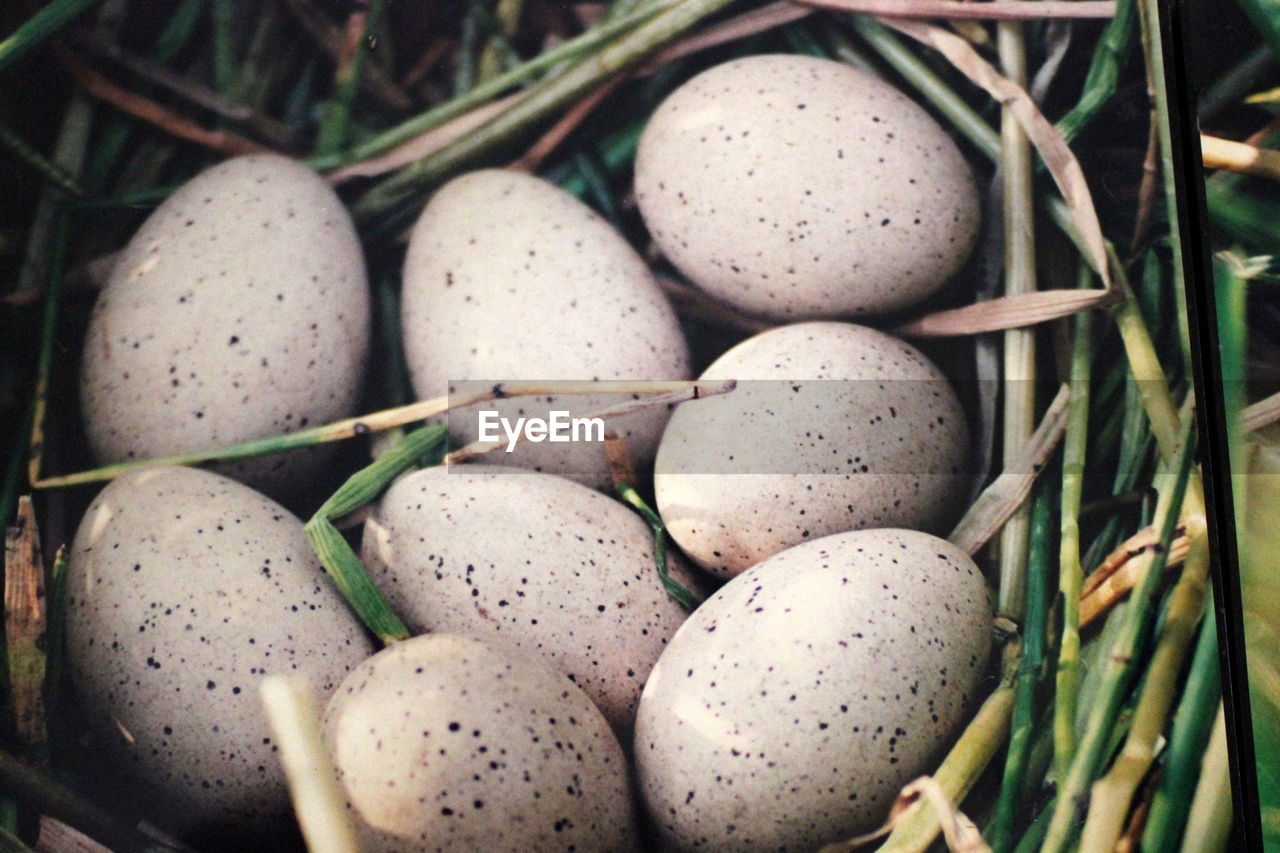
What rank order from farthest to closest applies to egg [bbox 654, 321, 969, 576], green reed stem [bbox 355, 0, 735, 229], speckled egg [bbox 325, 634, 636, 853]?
green reed stem [bbox 355, 0, 735, 229] → egg [bbox 654, 321, 969, 576] → speckled egg [bbox 325, 634, 636, 853]

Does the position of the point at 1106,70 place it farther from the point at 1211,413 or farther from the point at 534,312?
the point at 534,312

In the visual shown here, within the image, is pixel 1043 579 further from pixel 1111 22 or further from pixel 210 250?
pixel 210 250

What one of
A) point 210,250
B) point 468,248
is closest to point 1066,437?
point 468,248

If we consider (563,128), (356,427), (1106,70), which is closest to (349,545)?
(356,427)

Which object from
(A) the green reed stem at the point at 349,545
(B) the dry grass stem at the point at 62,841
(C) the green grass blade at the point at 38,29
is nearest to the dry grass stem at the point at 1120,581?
(A) the green reed stem at the point at 349,545

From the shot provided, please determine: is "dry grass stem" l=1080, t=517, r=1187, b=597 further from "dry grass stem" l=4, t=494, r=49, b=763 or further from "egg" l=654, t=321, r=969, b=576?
"dry grass stem" l=4, t=494, r=49, b=763

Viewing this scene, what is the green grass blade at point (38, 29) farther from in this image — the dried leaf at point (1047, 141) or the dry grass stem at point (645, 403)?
the dried leaf at point (1047, 141)

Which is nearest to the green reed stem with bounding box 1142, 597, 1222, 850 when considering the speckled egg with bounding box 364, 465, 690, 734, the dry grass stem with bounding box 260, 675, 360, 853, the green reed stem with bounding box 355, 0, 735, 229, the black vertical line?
the black vertical line

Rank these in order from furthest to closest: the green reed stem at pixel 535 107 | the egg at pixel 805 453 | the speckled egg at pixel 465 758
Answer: the green reed stem at pixel 535 107
the egg at pixel 805 453
the speckled egg at pixel 465 758
